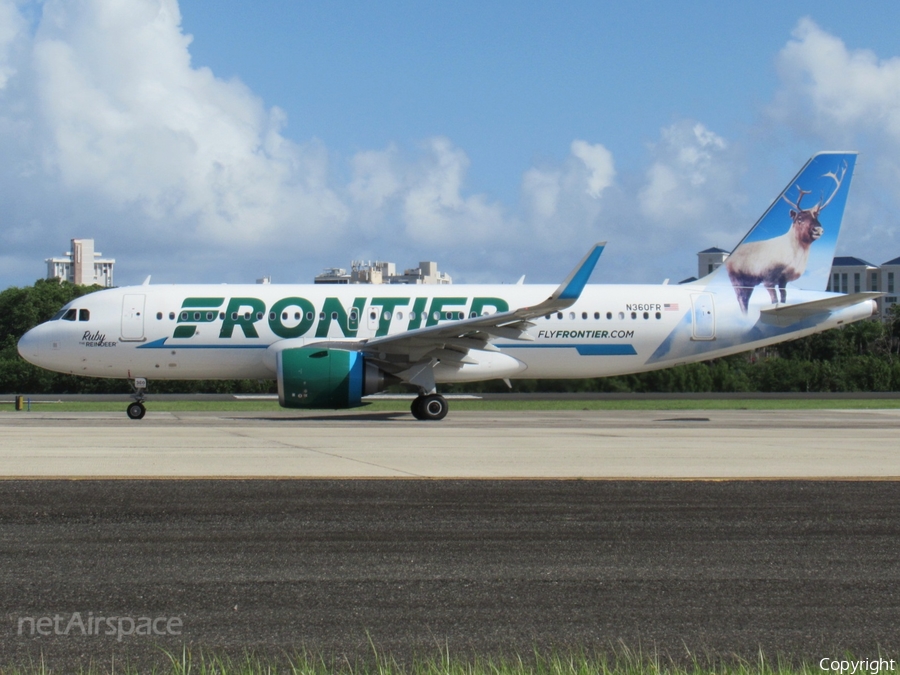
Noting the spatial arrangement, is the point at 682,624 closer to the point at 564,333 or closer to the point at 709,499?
the point at 709,499

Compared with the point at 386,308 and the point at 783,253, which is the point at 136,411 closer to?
the point at 386,308

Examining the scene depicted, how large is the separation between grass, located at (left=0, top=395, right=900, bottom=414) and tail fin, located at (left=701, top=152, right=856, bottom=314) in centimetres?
491

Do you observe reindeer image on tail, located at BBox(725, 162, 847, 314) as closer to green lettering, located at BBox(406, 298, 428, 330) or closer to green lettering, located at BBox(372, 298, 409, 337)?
green lettering, located at BBox(406, 298, 428, 330)

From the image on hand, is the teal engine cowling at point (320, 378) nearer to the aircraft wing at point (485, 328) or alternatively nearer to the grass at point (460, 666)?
the aircraft wing at point (485, 328)

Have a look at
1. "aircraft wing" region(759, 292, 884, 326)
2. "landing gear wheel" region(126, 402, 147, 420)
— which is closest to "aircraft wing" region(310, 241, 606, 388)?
"landing gear wheel" region(126, 402, 147, 420)

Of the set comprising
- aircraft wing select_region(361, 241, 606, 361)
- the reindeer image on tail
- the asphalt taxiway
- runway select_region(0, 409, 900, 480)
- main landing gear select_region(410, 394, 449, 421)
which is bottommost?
the asphalt taxiway

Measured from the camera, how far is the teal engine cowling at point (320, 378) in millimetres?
22547

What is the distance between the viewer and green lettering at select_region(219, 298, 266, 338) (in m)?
25.6

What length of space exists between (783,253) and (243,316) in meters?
15.2

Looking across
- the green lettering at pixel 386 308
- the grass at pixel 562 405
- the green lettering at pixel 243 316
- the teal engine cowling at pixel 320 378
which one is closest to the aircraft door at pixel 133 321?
the green lettering at pixel 243 316

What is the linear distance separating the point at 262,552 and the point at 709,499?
477 cm

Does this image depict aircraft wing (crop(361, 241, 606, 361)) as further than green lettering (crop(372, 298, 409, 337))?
No

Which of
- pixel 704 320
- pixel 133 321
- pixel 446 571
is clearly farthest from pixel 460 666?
pixel 704 320

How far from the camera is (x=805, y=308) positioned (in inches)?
1053
